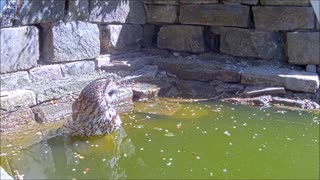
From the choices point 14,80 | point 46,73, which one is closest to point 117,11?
point 46,73

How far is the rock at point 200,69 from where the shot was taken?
5.76 m

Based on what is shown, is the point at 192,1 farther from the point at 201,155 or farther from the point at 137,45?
the point at 201,155

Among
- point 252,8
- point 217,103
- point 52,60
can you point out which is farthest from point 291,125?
point 52,60

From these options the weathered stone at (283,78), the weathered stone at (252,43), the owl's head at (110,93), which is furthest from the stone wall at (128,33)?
the owl's head at (110,93)

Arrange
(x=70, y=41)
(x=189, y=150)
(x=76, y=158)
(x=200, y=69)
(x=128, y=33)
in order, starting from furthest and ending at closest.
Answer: (x=128, y=33)
(x=200, y=69)
(x=70, y=41)
(x=189, y=150)
(x=76, y=158)

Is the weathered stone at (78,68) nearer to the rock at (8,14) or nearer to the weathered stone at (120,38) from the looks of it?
the weathered stone at (120,38)

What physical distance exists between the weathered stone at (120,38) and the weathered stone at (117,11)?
93mm

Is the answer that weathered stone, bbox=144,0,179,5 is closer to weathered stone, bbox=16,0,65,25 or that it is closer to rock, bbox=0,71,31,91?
weathered stone, bbox=16,0,65,25

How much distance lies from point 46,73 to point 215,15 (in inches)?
96.8

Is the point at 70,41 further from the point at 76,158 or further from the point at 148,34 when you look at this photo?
the point at 76,158

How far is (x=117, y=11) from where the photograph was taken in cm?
603

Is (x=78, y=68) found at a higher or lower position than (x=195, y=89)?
higher

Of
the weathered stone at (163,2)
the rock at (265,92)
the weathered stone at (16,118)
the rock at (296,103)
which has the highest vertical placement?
the weathered stone at (163,2)

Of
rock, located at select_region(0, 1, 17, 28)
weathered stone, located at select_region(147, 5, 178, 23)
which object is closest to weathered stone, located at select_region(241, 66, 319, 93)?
weathered stone, located at select_region(147, 5, 178, 23)
